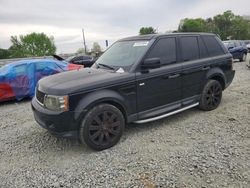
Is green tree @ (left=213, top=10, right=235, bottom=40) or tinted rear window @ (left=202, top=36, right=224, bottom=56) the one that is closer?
tinted rear window @ (left=202, top=36, right=224, bottom=56)

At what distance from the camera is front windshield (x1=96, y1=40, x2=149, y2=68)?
4.46 metres

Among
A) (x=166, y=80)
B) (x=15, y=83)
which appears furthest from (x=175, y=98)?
(x=15, y=83)

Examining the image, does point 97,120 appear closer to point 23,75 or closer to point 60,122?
point 60,122

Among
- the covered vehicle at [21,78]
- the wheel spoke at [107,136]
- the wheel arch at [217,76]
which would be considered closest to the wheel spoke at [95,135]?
the wheel spoke at [107,136]

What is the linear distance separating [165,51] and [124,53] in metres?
0.79

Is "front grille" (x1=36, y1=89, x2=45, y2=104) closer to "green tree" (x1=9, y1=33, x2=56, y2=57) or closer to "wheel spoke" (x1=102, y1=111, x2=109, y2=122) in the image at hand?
"wheel spoke" (x1=102, y1=111, x2=109, y2=122)

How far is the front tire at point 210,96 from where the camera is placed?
539 cm

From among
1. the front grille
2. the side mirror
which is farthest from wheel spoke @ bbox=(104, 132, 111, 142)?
the side mirror

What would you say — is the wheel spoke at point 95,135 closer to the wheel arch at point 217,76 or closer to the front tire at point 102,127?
the front tire at point 102,127

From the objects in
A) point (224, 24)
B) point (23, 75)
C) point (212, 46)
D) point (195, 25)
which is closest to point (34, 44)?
point (195, 25)

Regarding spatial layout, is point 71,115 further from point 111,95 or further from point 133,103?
point 133,103

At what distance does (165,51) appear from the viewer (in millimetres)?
4723

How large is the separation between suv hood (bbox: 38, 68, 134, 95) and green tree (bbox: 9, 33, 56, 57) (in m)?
70.2

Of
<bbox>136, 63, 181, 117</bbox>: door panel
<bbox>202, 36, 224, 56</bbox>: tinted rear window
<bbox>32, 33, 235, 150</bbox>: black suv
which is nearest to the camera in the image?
<bbox>32, 33, 235, 150</bbox>: black suv
